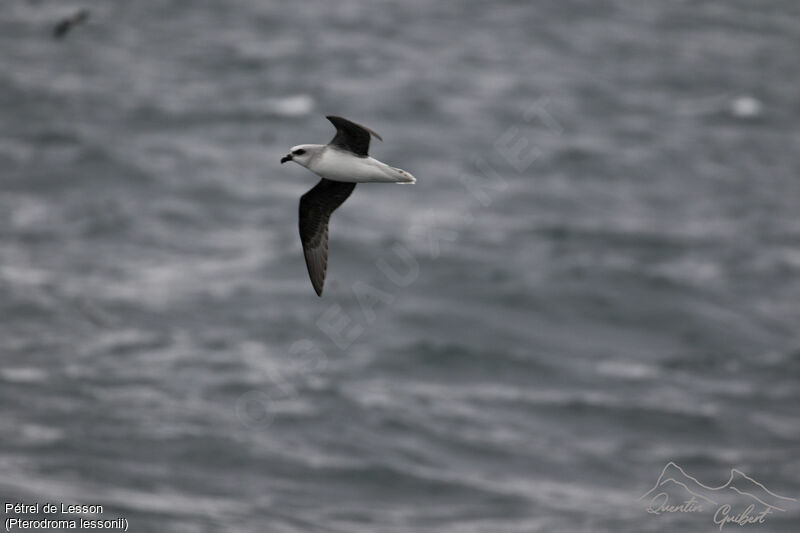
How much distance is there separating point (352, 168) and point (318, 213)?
1686 mm

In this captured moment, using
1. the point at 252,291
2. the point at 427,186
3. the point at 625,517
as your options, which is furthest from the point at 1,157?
the point at 625,517

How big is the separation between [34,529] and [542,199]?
30110 mm

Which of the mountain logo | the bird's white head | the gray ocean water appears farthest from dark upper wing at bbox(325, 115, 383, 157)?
the mountain logo

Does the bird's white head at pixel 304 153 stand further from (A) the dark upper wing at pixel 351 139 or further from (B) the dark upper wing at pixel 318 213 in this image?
(B) the dark upper wing at pixel 318 213

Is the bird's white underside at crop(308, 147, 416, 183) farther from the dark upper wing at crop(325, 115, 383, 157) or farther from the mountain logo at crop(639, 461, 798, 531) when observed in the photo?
the mountain logo at crop(639, 461, 798, 531)

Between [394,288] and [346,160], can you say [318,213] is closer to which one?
[346,160]

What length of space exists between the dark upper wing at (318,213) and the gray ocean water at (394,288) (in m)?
17.2

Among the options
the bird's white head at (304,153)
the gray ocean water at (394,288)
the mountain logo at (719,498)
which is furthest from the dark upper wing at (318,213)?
the mountain logo at (719,498)

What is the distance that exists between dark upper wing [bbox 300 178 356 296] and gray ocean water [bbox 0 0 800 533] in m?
17.2

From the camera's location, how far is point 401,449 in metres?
35.1

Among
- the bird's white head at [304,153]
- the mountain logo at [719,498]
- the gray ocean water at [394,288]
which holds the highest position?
the gray ocean water at [394,288]

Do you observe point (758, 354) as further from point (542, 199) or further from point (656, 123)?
point (656, 123)

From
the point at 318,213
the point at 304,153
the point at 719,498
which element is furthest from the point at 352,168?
the point at 719,498

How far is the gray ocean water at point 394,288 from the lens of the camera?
33562 millimetres
